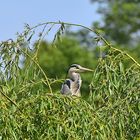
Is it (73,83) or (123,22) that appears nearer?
(73,83)

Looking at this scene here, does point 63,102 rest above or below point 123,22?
below

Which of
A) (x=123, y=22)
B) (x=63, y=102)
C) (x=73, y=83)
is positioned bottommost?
(x=63, y=102)

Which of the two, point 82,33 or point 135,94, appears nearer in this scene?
point 135,94

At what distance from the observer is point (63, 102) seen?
19.4ft

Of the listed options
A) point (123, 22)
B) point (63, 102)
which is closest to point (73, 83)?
point (63, 102)

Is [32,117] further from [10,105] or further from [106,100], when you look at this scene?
[106,100]

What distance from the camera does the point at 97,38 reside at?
21.5ft

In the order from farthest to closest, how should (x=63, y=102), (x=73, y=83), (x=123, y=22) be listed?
(x=123, y=22) < (x=73, y=83) < (x=63, y=102)

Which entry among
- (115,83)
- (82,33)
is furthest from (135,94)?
(82,33)

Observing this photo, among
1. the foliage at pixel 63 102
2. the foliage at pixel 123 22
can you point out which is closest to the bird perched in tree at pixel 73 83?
the foliage at pixel 63 102

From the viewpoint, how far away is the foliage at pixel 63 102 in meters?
5.78

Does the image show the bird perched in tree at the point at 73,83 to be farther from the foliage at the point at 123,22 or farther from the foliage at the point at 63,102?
the foliage at the point at 123,22

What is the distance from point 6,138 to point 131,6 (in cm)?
3308

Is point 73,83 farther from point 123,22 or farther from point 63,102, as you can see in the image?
point 123,22
